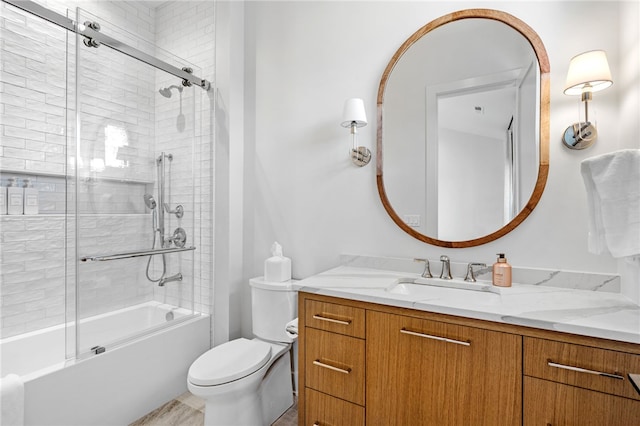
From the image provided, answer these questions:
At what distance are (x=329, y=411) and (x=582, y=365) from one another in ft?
3.15

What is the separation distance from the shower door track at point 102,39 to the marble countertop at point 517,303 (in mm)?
1689

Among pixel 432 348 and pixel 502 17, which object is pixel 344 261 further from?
pixel 502 17

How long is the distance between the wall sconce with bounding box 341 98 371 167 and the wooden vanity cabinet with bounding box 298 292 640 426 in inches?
34.6

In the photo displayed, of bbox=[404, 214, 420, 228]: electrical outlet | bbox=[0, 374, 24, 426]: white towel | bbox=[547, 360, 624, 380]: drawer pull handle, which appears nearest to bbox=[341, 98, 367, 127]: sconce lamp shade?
bbox=[404, 214, 420, 228]: electrical outlet

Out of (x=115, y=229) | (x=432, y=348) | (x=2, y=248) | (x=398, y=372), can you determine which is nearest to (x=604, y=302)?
(x=432, y=348)

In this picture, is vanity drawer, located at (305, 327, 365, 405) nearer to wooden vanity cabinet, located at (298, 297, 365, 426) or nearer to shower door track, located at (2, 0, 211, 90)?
wooden vanity cabinet, located at (298, 297, 365, 426)

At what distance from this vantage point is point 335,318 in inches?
55.2

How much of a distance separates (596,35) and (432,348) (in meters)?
1.51

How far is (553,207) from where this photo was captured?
1504 mm

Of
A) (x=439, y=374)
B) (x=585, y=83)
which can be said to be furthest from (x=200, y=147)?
(x=585, y=83)

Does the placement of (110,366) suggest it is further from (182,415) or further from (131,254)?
(131,254)

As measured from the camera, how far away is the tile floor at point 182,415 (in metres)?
1.82

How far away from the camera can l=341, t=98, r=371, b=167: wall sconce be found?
1.83m

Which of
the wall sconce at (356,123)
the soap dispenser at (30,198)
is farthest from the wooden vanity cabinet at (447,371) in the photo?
the soap dispenser at (30,198)
